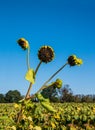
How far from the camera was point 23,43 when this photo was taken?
262 centimetres

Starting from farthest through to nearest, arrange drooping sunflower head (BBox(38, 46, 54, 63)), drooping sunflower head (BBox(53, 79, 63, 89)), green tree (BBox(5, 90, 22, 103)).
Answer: green tree (BBox(5, 90, 22, 103)), drooping sunflower head (BBox(53, 79, 63, 89)), drooping sunflower head (BBox(38, 46, 54, 63))

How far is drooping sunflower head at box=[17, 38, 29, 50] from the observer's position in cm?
261

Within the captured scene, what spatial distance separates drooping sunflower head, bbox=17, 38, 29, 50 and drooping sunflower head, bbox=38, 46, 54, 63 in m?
0.28

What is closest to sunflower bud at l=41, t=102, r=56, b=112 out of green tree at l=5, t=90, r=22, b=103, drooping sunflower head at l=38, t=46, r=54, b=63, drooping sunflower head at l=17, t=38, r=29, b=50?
drooping sunflower head at l=38, t=46, r=54, b=63

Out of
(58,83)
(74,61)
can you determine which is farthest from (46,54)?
(58,83)

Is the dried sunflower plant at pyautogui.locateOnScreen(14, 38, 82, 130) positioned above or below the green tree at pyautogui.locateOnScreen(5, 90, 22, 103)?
below

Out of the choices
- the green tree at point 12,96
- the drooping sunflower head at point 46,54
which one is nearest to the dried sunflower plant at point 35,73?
the drooping sunflower head at point 46,54

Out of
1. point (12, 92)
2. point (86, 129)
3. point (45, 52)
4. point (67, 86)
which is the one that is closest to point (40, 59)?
point (45, 52)

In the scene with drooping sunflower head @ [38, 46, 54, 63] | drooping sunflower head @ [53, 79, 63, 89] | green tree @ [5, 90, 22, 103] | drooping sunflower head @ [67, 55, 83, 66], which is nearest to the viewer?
→ drooping sunflower head @ [38, 46, 54, 63]

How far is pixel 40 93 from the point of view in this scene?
2484 millimetres

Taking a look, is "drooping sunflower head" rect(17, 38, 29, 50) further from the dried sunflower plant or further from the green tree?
the green tree

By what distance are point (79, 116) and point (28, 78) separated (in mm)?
7784

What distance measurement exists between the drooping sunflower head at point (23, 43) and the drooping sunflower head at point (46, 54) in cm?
28

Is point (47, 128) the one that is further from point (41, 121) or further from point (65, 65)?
point (65, 65)
